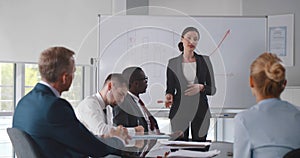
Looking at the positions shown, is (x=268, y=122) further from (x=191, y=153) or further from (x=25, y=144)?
(x=25, y=144)

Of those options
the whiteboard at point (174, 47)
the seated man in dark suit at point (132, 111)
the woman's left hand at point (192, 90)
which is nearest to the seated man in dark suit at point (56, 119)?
the seated man in dark suit at point (132, 111)

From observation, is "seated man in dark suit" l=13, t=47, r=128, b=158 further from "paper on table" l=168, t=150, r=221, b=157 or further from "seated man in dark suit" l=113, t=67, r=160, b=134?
"seated man in dark suit" l=113, t=67, r=160, b=134

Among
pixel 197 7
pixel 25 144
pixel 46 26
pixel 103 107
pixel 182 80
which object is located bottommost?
pixel 25 144

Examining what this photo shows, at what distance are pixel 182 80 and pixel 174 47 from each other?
45 cm

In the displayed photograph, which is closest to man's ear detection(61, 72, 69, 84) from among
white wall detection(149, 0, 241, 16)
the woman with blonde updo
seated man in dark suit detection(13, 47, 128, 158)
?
seated man in dark suit detection(13, 47, 128, 158)

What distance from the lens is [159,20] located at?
4.29 metres

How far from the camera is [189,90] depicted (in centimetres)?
388

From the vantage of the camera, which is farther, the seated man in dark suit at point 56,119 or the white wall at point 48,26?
the white wall at point 48,26

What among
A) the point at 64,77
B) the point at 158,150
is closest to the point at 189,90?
the point at 158,150

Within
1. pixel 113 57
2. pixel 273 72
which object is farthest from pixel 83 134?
pixel 113 57

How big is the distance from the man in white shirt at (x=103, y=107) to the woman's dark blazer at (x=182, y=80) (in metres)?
1.27

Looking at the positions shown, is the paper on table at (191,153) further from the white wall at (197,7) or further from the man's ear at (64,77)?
the white wall at (197,7)

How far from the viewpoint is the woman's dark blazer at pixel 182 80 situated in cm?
391

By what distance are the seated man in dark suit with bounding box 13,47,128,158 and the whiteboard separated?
6.85 ft
